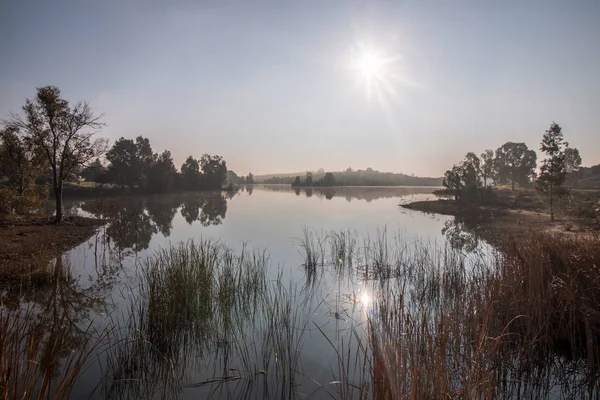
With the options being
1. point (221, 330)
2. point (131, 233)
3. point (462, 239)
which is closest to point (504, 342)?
point (221, 330)

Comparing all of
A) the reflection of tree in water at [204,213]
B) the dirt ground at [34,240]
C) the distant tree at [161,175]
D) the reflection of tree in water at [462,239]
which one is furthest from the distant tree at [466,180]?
the distant tree at [161,175]

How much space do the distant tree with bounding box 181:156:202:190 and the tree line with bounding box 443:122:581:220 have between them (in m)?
67.2

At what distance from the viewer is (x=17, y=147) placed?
2227 cm

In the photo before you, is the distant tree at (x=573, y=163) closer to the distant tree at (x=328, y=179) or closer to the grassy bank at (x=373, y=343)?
the grassy bank at (x=373, y=343)

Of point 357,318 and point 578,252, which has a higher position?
point 578,252

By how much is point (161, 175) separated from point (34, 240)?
56908 millimetres

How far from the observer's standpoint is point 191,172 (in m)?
86.3

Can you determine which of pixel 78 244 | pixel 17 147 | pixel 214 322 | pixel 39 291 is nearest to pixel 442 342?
pixel 214 322

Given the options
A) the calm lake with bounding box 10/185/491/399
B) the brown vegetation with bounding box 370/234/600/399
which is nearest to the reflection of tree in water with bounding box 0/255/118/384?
the calm lake with bounding box 10/185/491/399

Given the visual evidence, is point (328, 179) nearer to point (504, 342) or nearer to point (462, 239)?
point (462, 239)

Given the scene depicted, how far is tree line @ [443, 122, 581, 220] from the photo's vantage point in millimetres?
23078

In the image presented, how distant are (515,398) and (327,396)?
2.37 meters

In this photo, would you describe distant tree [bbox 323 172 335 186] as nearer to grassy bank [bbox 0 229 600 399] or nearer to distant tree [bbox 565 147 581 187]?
distant tree [bbox 565 147 581 187]

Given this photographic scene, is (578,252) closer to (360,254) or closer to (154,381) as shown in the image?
→ (360,254)
